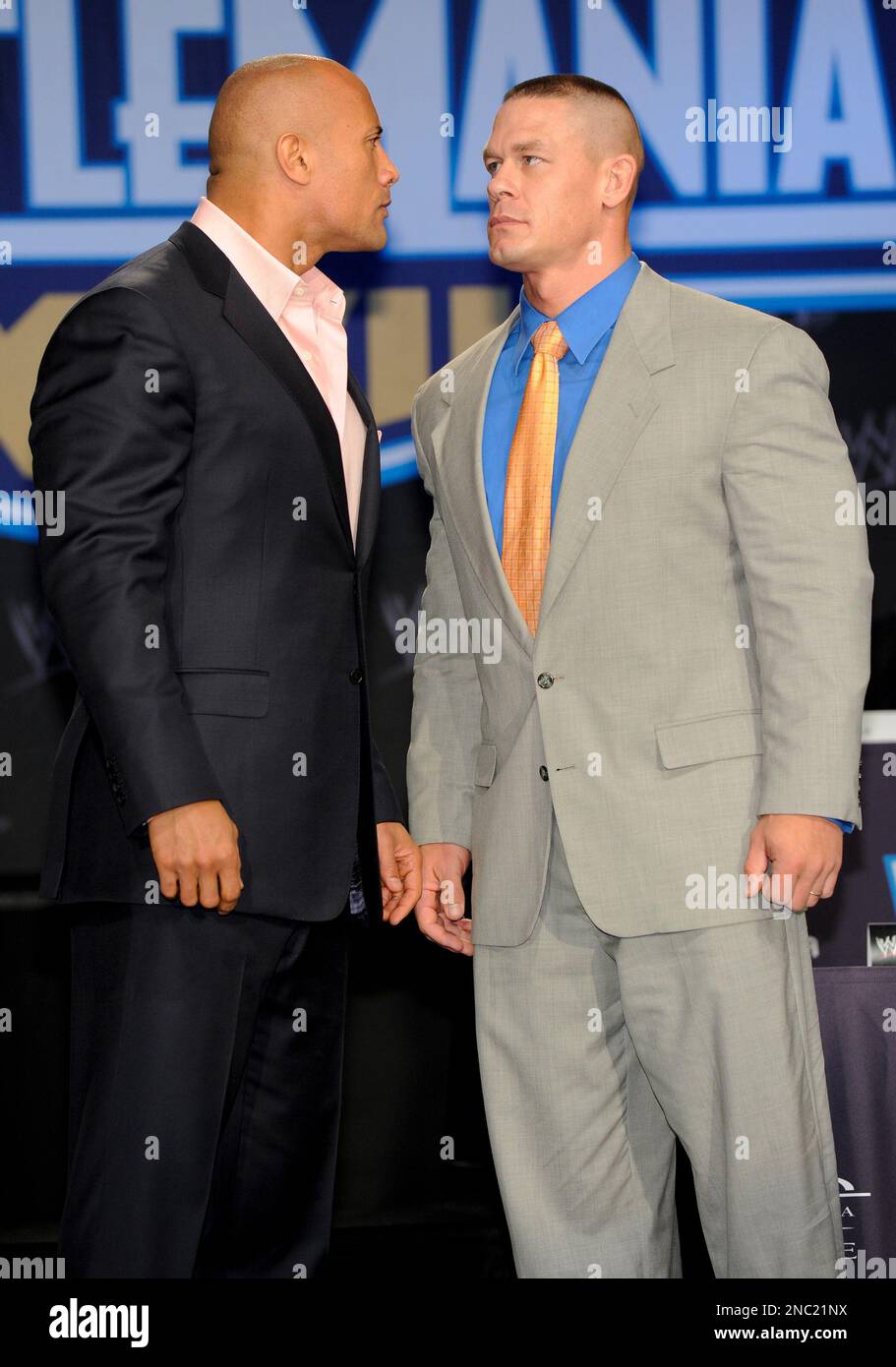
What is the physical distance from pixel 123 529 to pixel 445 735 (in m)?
0.75

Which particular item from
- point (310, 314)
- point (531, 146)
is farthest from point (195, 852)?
point (531, 146)

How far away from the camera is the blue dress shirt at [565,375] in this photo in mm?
2395

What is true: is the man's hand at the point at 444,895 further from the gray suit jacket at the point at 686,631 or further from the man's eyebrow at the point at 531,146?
the man's eyebrow at the point at 531,146

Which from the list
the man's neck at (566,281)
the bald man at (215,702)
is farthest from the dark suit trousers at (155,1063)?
the man's neck at (566,281)

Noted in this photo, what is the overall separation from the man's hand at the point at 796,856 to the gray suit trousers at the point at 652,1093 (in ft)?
0.25

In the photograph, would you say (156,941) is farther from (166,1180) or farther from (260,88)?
(260,88)

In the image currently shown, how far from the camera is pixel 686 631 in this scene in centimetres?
227

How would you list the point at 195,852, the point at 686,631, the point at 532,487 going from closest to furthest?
the point at 195,852 < the point at 686,631 < the point at 532,487

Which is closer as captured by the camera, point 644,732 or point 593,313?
point 644,732

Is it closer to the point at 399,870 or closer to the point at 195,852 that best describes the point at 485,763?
the point at 399,870

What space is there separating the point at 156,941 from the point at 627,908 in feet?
2.30

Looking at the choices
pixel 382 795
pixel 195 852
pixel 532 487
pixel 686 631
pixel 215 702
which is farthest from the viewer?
pixel 382 795

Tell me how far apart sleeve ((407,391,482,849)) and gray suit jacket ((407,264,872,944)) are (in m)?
0.22
